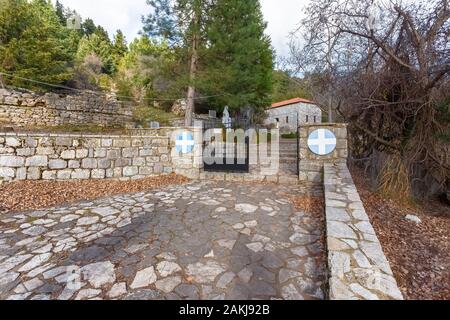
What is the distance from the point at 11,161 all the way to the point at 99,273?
172 inches

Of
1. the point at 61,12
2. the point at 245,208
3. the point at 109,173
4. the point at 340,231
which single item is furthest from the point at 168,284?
the point at 61,12

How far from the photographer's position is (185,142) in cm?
611

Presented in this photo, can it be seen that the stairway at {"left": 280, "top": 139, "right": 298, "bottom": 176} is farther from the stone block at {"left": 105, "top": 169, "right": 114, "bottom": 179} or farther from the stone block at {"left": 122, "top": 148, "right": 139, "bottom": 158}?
the stone block at {"left": 105, "top": 169, "right": 114, "bottom": 179}

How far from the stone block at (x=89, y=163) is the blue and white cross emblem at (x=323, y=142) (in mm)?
5050

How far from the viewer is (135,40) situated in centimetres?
2883

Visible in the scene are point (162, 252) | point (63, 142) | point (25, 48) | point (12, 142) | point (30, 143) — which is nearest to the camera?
point (162, 252)

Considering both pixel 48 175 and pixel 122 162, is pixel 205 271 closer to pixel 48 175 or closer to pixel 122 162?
pixel 122 162

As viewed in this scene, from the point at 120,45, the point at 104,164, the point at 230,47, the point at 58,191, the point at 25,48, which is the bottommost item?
the point at 58,191

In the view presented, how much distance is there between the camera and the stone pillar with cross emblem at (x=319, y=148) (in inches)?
211

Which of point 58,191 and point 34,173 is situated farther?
point 34,173

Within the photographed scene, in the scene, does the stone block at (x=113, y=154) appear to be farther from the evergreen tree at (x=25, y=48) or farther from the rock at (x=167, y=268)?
the evergreen tree at (x=25, y=48)

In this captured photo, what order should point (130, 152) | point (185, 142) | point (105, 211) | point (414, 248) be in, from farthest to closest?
point (185, 142) → point (130, 152) → point (105, 211) → point (414, 248)
